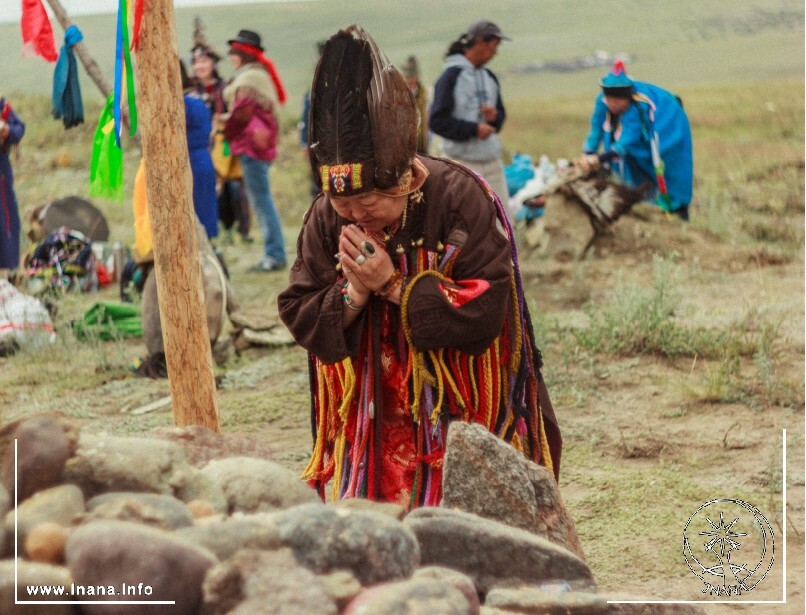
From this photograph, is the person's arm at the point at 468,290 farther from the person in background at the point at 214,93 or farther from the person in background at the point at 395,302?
the person in background at the point at 214,93

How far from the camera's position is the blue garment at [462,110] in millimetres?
7820

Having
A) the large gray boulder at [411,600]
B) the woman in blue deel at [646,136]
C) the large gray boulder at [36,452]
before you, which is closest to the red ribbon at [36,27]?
the large gray boulder at [36,452]

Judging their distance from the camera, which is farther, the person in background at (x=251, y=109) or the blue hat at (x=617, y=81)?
the person in background at (x=251, y=109)

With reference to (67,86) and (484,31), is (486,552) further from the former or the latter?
(484,31)

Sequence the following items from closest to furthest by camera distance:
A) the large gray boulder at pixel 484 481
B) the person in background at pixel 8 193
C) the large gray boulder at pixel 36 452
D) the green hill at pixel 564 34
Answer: the large gray boulder at pixel 36 452 < the large gray boulder at pixel 484 481 < the person in background at pixel 8 193 < the green hill at pixel 564 34

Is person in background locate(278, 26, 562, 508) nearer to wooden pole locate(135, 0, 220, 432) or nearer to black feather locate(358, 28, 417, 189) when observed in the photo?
black feather locate(358, 28, 417, 189)

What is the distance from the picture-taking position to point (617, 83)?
8531mm

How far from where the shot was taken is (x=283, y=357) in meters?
7.02

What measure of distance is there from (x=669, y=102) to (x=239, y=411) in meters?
4.50

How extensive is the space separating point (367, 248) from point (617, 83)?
5883 millimetres

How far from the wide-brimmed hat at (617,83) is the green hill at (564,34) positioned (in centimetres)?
1614

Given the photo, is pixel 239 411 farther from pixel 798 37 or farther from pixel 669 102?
pixel 798 37

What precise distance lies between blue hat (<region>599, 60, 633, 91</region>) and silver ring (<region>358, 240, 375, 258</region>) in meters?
5.80

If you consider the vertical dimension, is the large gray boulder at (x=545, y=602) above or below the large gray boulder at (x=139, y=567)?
below
